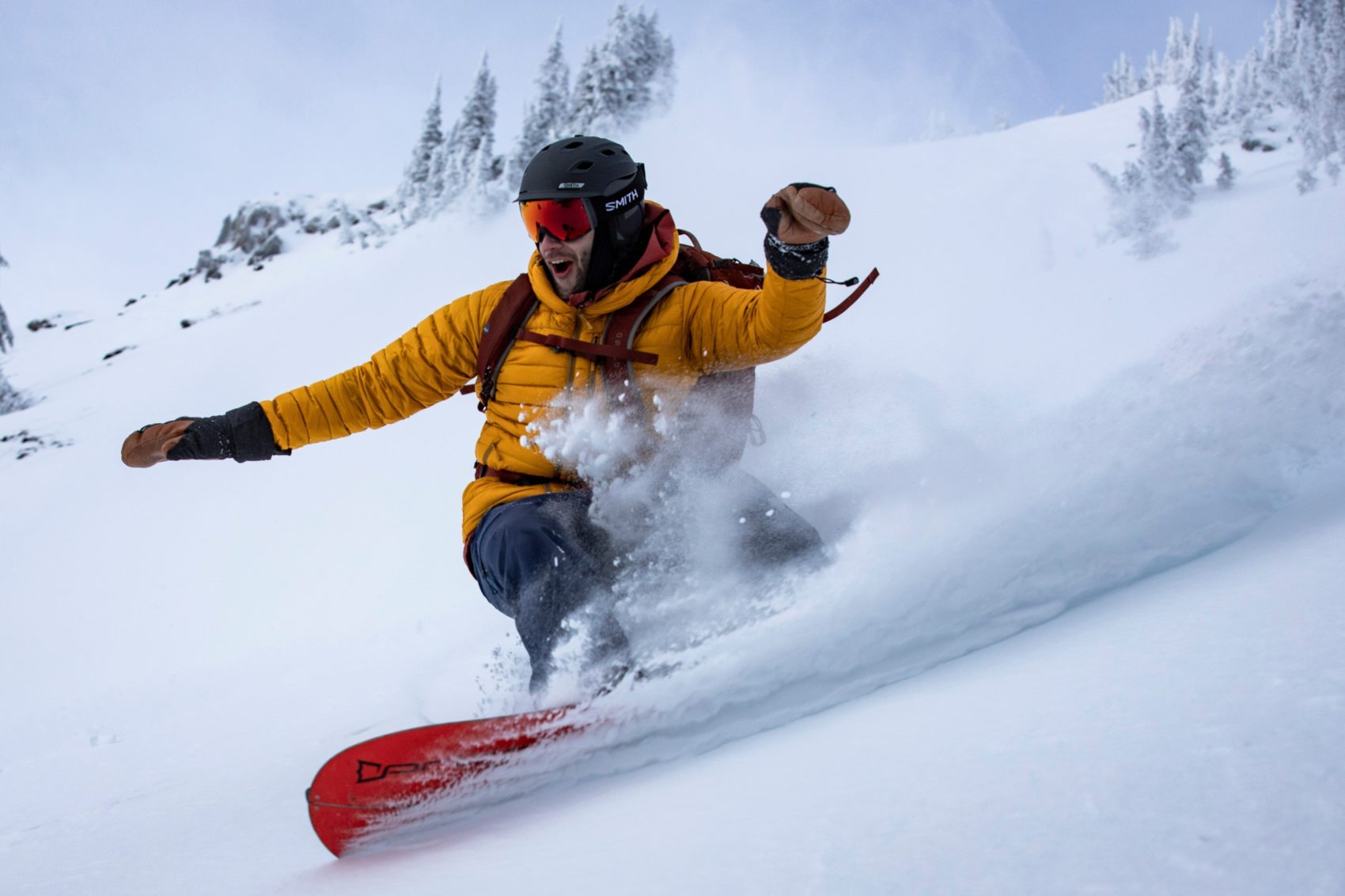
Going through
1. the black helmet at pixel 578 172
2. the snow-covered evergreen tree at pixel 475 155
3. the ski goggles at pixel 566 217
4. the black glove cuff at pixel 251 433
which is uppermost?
the snow-covered evergreen tree at pixel 475 155

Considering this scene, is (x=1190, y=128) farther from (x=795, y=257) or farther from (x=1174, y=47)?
(x=1174, y=47)

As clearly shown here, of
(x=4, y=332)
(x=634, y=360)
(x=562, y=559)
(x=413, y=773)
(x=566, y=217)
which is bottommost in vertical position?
(x=413, y=773)

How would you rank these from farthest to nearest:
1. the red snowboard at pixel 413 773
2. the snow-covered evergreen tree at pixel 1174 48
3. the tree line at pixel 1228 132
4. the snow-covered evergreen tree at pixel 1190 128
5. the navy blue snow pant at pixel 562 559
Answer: the snow-covered evergreen tree at pixel 1174 48
the snow-covered evergreen tree at pixel 1190 128
the tree line at pixel 1228 132
the navy blue snow pant at pixel 562 559
the red snowboard at pixel 413 773

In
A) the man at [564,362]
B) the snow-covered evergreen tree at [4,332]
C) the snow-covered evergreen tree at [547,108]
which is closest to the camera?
the man at [564,362]

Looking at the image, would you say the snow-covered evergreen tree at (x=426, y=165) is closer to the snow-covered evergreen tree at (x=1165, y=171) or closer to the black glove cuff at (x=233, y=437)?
the snow-covered evergreen tree at (x=1165, y=171)

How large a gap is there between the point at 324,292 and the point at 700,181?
1163 cm

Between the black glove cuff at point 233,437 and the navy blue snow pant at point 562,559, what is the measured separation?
3.18 ft

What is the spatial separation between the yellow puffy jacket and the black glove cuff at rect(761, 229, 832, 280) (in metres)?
0.11

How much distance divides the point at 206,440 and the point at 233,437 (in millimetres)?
89

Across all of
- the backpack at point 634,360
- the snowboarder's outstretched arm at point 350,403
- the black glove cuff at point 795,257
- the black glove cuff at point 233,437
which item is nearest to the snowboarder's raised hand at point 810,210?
the black glove cuff at point 795,257

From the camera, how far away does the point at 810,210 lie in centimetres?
245

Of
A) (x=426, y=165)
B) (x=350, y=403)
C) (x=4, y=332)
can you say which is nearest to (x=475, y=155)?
(x=426, y=165)

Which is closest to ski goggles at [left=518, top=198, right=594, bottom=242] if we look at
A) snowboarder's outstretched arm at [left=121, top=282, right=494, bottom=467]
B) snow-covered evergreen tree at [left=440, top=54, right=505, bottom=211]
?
snowboarder's outstretched arm at [left=121, top=282, right=494, bottom=467]

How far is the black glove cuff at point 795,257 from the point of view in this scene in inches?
103
